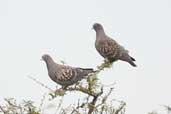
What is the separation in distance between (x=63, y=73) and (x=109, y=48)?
141cm

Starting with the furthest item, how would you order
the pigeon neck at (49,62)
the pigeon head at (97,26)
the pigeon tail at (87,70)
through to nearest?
the pigeon head at (97,26)
the pigeon neck at (49,62)
the pigeon tail at (87,70)

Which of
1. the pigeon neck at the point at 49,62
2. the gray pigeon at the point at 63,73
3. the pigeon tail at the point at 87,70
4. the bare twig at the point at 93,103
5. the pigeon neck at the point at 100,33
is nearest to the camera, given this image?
the bare twig at the point at 93,103

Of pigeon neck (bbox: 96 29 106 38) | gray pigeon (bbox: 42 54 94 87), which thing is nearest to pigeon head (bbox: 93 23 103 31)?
pigeon neck (bbox: 96 29 106 38)

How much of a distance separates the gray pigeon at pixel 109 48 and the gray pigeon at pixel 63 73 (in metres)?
0.94

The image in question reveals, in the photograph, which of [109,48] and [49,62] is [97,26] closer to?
[109,48]

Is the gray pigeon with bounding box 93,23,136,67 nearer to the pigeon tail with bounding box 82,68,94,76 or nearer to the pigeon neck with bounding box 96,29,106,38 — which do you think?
the pigeon neck with bounding box 96,29,106,38

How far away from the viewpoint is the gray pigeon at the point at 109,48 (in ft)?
34.9

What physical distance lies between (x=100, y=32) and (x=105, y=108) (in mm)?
5524

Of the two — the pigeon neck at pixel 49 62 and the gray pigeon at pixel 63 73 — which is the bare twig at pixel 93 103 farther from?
the pigeon neck at pixel 49 62

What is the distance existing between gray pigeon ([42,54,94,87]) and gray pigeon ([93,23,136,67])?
936 millimetres

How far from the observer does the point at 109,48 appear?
1080 cm

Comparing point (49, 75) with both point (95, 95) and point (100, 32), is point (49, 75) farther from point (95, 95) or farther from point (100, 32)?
point (95, 95)

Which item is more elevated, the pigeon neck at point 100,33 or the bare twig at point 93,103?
the pigeon neck at point 100,33

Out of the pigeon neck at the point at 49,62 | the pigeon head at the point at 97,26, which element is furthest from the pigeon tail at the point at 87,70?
the pigeon head at the point at 97,26
